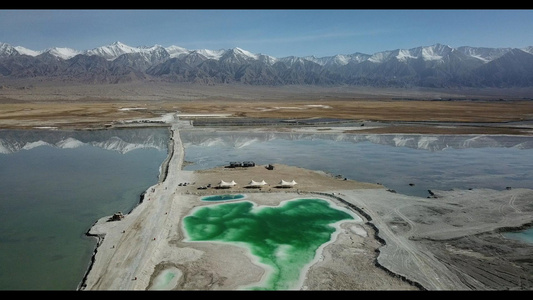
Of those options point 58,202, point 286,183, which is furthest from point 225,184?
point 58,202

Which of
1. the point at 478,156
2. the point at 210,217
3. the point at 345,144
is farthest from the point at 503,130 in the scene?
the point at 210,217

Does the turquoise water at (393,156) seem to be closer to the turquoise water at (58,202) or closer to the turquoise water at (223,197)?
the turquoise water at (58,202)

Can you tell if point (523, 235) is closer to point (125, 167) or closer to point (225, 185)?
point (225, 185)

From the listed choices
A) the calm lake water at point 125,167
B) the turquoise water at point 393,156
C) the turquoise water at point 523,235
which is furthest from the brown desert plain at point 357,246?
the turquoise water at point 393,156

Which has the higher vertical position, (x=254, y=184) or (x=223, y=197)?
(x=254, y=184)
